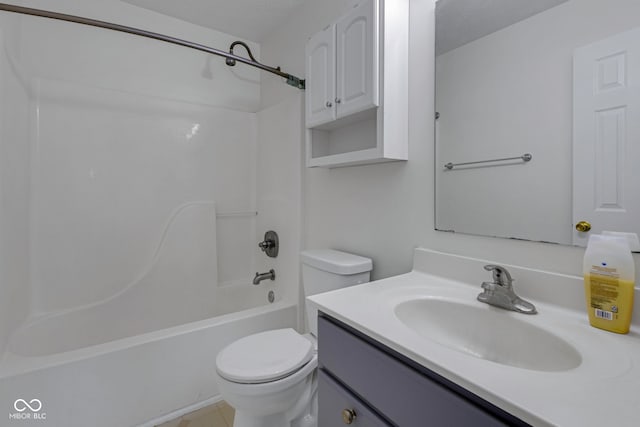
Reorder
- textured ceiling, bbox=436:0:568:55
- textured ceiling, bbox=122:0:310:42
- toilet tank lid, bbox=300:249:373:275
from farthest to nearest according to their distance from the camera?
textured ceiling, bbox=122:0:310:42
toilet tank lid, bbox=300:249:373:275
textured ceiling, bbox=436:0:568:55

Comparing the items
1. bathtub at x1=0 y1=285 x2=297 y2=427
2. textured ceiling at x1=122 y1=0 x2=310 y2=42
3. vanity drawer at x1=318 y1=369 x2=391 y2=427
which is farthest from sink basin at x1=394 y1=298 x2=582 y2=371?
textured ceiling at x1=122 y1=0 x2=310 y2=42

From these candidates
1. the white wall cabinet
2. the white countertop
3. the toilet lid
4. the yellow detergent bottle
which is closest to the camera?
the white countertop

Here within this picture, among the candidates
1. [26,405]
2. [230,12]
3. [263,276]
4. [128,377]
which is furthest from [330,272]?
[230,12]

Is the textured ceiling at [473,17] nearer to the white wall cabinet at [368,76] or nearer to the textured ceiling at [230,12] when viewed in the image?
the white wall cabinet at [368,76]

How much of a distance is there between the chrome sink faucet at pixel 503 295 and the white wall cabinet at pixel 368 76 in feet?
1.86

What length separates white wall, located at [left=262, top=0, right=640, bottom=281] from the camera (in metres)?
0.91

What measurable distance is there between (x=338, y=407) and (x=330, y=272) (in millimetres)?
596

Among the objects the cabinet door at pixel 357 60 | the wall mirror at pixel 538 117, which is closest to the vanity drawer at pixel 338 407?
the wall mirror at pixel 538 117

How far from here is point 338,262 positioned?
128 cm

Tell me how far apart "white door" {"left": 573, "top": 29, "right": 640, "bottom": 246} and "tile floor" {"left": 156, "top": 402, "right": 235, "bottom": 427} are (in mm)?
1657

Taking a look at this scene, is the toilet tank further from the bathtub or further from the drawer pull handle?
the drawer pull handle

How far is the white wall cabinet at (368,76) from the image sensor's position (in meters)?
1.11

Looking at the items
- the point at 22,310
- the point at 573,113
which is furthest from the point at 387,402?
the point at 22,310

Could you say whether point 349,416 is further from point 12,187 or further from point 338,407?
point 12,187
